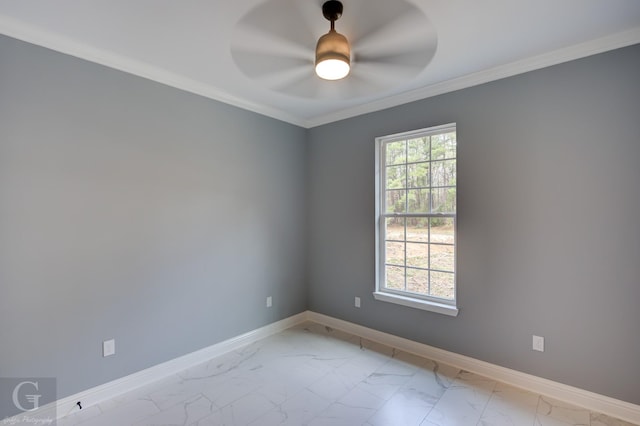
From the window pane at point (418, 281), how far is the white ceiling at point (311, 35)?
1.82 m

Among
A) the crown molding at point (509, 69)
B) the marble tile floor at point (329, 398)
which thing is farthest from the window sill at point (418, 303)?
the crown molding at point (509, 69)

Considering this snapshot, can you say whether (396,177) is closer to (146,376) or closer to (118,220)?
(118,220)

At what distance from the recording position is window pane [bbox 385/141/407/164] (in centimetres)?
322

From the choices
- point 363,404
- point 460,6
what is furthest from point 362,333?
point 460,6

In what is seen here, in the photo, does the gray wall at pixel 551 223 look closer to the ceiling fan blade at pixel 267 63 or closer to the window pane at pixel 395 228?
the window pane at pixel 395 228

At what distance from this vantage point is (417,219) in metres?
3.10

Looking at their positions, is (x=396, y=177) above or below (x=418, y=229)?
above

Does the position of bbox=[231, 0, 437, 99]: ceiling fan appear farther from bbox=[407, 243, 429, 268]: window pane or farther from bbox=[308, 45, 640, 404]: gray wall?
bbox=[407, 243, 429, 268]: window pane

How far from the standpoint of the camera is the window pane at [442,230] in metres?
2.88

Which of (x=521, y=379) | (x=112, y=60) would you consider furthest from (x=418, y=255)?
(x=112, y=60)

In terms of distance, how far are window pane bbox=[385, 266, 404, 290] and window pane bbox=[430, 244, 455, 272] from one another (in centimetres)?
37

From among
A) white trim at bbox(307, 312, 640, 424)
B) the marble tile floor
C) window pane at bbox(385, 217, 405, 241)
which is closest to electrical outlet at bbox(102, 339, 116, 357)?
the marble tile floor

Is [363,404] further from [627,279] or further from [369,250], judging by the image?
[627,279]

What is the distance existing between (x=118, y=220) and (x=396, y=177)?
263 cm
